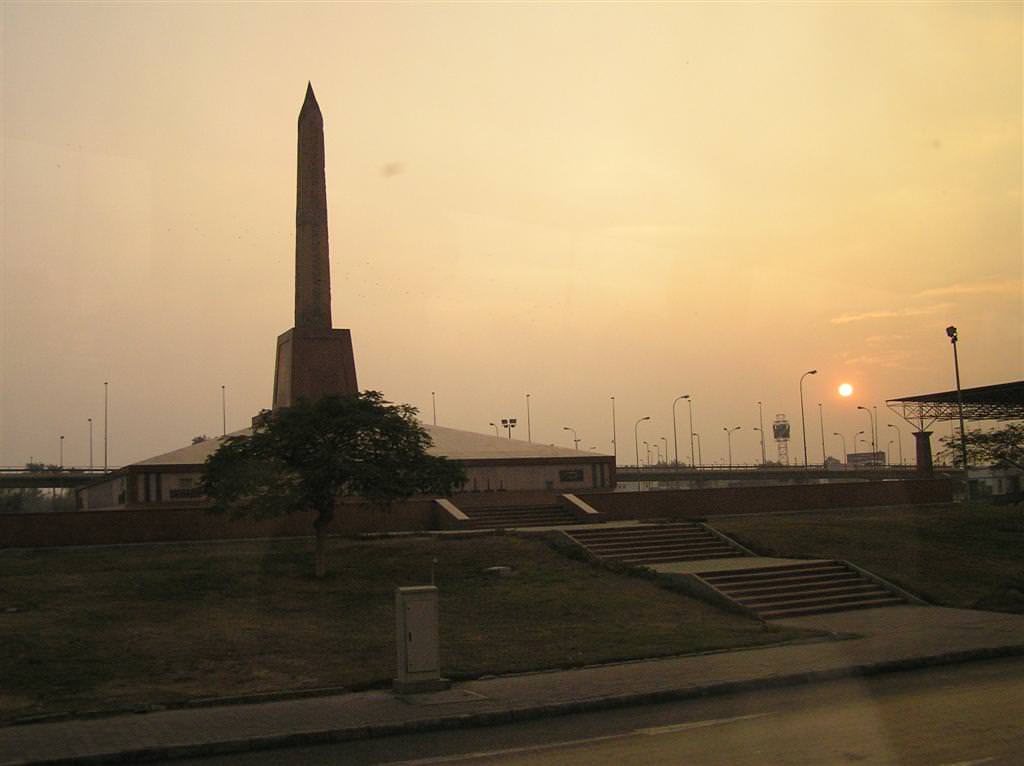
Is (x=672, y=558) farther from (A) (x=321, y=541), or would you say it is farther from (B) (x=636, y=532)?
(A) (x=321, y=541)

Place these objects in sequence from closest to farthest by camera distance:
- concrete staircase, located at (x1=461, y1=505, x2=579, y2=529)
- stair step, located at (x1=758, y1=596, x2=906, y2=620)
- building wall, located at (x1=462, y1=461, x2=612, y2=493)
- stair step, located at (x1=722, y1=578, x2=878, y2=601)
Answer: stair step, located at (x1=758, y1=596, x2=906, y2=620) → stair step, located at (x1=722, y1=578, x2=878, y2=601) → concrete staircase, located at (x1=461, y1=505, x2=579, y2=529) → building wall, located at (x1=462, y1=461, x2=612, y2=493)

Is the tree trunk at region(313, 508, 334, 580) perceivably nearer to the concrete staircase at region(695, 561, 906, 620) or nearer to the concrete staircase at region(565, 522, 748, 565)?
the concrete staircase at region(565, 522, 748, 565)

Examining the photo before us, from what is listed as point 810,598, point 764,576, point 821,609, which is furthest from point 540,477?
point 821,609

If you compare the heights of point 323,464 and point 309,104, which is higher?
point 309,104

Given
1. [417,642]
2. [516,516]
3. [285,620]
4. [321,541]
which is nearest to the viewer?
[417,642]

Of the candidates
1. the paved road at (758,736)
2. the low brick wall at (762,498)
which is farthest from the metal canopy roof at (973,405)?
the paved road at (758,736)

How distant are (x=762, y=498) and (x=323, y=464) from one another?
60.9ft

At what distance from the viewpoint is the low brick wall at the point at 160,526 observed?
26141mm

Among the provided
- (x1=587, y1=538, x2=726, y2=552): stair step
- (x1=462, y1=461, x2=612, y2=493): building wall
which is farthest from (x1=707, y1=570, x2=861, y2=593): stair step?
(x1=462, y1=461, x2=612, y2=493): building wall

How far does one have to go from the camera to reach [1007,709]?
1139 centimetres

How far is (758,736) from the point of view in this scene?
34.1ft

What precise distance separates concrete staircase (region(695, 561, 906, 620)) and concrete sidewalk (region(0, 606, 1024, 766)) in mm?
3217

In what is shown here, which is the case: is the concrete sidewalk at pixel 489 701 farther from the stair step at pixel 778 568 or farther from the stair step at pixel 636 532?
the stair step at pixel 636 532

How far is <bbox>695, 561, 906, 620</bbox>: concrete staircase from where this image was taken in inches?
833
